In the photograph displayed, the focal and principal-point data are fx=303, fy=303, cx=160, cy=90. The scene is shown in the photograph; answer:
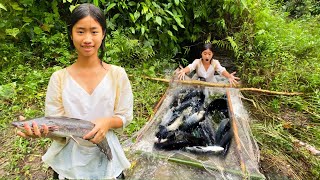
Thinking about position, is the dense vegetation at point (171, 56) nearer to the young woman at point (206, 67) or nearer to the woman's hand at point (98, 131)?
the young woman at point (206, 67)

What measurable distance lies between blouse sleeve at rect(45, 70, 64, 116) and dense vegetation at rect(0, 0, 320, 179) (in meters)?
1.72

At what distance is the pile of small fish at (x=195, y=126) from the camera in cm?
374

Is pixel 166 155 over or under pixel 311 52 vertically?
under

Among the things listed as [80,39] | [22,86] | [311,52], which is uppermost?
[311,52]

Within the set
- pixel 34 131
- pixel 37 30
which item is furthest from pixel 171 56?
pixel 34 131

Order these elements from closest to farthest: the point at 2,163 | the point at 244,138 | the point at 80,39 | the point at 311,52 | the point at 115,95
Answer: the point at 80,39, the point at 115,95, the point at 2,163, the point at 244,138, the point at 311,52

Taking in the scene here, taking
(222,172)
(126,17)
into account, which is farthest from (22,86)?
(222,172)

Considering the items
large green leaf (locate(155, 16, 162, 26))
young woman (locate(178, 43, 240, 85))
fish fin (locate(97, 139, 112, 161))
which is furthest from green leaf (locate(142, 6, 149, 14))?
fish fin (locate(97, 139, 112, 161))

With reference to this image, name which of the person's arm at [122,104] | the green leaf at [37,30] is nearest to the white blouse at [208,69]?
the green leaf at [37,30]

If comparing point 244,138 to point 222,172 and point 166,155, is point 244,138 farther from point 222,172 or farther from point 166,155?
point 166,155

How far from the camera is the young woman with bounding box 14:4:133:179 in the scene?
1.75 m

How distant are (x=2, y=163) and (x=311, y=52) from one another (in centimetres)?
601

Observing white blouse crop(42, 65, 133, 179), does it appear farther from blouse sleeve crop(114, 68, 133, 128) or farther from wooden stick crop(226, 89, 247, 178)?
wooden stick crop(226, 89, 247, 178)

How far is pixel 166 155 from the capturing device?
3.54 meters
